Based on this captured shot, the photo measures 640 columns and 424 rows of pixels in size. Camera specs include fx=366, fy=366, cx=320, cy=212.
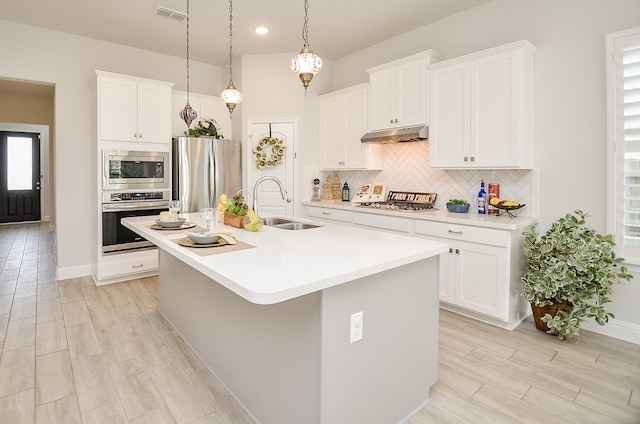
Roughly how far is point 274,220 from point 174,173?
2.14 meters

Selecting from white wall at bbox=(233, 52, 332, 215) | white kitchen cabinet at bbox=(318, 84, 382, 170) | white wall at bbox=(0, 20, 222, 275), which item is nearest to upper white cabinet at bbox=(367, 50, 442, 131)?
white kitchen cabinet at bbox=(318, 84, 382, 170)

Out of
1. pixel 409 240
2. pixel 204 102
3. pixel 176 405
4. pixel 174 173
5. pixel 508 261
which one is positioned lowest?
pixel 176 405

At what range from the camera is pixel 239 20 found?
4.00 m

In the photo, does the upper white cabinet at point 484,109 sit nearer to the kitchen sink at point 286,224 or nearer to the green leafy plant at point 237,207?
the kitchen sink at point 286,224

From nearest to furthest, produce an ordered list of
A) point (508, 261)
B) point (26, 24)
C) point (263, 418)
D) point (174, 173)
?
1. point (263, 418)
2. point (508, 261)
3. point (26, 24)
4. point (174, 173)

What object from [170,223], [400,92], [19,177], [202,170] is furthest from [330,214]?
[19,177]

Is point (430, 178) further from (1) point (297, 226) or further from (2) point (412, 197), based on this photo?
(1) point (297, 226)

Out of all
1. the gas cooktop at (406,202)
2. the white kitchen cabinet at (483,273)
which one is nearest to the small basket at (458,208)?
the gas cooktop at (406,202)

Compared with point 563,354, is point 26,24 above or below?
→ above

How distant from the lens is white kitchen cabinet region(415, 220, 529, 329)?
291 centimetres

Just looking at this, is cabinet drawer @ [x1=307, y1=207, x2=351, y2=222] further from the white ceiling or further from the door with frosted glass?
the door with frosted glass

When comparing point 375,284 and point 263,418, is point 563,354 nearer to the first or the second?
point 375,284

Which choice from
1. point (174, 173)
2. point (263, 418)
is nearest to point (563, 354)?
point (263, 418)

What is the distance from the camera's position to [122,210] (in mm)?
4242
